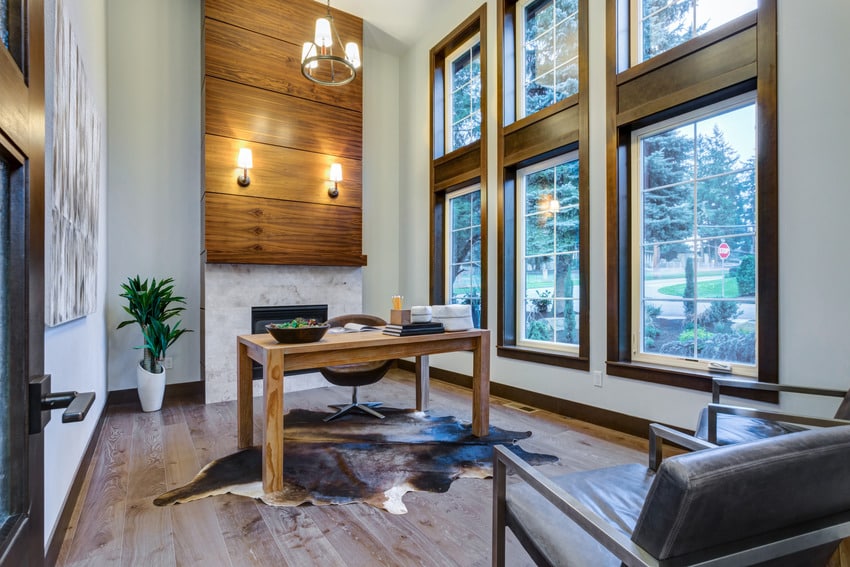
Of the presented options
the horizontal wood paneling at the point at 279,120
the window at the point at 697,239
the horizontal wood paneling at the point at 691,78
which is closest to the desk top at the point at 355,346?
the window at the point at 697,239

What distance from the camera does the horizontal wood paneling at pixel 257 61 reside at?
154 inches

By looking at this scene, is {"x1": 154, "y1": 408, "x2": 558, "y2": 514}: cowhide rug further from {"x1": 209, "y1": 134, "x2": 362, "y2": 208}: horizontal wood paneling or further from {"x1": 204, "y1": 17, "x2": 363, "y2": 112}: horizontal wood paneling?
{"x1": 204, "y1": 17, "x2": 363, "y2": 112}: horizontal wood paneling

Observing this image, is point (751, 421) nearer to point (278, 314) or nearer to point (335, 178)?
point (278, 314)

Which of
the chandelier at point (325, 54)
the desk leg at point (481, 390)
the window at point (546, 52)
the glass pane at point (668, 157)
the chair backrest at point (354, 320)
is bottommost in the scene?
the desk leg at point (481, 390)

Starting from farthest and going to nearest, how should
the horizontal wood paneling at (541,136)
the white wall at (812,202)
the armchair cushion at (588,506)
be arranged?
A: 1. the horizontal wood paneling at (541,136)
2. the white wall at (812,202)
3. the armchair cushion at (588,506)

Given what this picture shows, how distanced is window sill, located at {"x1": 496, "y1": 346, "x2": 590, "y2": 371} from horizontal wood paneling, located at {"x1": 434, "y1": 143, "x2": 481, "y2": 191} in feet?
5.90

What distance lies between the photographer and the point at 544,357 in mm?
3572

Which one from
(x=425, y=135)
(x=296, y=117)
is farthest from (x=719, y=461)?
(x=425, y=135)

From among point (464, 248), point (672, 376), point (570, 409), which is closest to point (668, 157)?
point (672, 376)

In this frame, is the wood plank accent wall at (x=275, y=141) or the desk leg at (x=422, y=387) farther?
the wood plank accent wall at (x=275, y=141)

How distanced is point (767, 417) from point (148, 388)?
415 cm

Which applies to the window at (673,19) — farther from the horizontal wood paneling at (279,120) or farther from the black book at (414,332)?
the horizontal wood paneling at (279,120)

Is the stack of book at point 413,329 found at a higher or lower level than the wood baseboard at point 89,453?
higher

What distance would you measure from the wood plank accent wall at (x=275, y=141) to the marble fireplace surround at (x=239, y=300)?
0.55 ft
